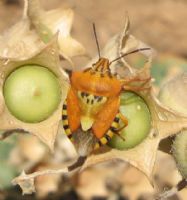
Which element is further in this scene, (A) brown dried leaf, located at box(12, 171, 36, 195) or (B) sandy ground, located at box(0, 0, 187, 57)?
(B) sandy ground, located at box(0, 0, 187, 57)

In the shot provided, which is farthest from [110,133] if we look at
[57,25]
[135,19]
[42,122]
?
[135,19]

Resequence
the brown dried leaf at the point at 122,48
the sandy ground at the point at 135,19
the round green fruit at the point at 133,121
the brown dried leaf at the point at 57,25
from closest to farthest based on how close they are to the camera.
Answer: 1. the round green fruit at the point at 133,121
2. the brown dried leaf at the point at 122,48
3. the brown dried leaf at the point at 57,25
4. the sandy ground at the point at 135,19

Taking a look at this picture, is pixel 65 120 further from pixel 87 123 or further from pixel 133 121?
pixel 133 121

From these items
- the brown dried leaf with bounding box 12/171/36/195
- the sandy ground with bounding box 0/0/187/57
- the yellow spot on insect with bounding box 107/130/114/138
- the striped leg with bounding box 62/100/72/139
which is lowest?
the sandy ground with bounding box 0/0/187/57

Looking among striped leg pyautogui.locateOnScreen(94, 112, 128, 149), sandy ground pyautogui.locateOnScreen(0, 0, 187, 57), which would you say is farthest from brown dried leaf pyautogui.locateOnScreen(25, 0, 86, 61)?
sandy ground pyautogui.locateOnScreen(0, 0, 187, 57)

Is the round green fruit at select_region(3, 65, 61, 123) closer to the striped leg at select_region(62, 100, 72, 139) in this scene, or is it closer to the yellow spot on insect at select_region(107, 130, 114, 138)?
the striped leg at select_region(62, 100, 72, 139)

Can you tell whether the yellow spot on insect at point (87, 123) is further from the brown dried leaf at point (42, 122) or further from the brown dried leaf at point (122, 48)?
the brown dried leaf at point (122, 48)

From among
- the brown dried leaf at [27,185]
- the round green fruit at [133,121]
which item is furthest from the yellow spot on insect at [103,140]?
the brown dried leaf at [27,185]
